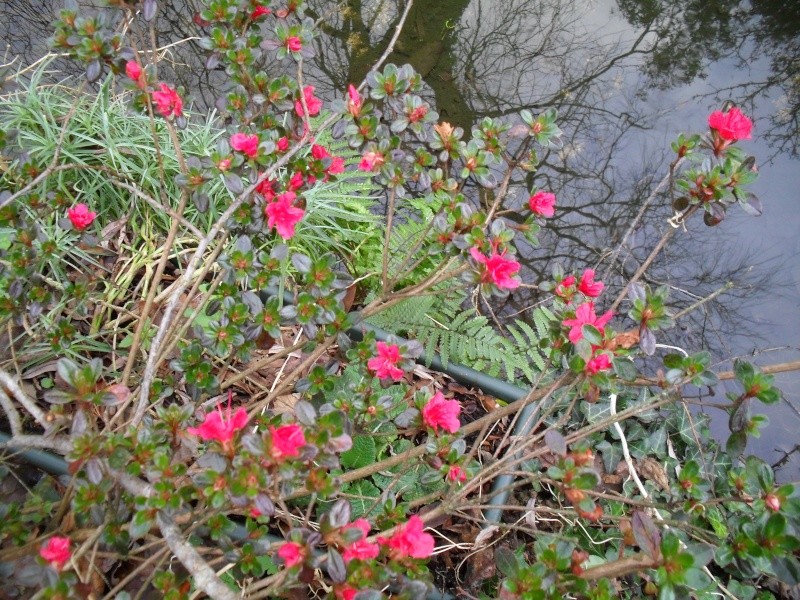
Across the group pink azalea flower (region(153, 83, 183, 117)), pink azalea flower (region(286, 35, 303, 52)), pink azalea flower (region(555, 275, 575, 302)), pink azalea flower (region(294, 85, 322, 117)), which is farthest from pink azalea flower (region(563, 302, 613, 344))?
pink azalea flower (region(153, 83, 183, 117))

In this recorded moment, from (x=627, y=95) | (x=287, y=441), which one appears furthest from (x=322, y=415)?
(x=627, y=95)

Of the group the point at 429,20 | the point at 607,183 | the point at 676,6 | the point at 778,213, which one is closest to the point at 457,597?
the point at 607,183

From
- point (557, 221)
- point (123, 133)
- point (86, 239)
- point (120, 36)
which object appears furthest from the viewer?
point (557, 221)

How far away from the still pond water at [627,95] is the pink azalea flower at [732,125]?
3.51 feet

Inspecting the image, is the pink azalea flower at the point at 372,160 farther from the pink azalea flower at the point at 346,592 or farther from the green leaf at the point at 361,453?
the pink azalea flower at the point at 346,592

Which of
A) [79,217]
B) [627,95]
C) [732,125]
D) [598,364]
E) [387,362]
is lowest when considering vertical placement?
[79,217]

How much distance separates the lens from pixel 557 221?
8.86 ft

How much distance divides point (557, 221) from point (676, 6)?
5.69 feet

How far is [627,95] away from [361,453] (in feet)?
7.63

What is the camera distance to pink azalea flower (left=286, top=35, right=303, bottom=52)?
4.96 feet

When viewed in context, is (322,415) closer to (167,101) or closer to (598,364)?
(598,364)

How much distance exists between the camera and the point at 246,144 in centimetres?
137

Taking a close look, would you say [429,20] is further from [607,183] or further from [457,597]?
[457,597]

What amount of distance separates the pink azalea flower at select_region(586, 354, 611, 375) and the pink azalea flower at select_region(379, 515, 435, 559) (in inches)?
17.5
